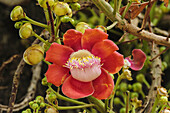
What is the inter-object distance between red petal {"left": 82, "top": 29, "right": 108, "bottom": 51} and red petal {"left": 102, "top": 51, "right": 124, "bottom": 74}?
0.04 metres

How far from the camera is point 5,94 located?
827 millimetres

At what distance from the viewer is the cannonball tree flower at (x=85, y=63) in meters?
0.44

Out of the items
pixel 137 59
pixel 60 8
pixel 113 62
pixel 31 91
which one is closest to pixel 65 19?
pixel 60 8

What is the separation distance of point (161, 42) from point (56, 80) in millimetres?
267

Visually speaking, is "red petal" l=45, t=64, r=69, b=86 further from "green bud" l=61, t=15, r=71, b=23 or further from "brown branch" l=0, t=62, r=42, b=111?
"brown branch" l=0, t=62, r=42, b=111

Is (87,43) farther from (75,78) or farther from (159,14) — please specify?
(159,14)

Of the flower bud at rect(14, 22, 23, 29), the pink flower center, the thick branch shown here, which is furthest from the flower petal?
the flower bud at rect(14, 22, 23, 29)

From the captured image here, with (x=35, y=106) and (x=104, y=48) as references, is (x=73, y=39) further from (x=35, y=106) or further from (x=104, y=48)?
(x=35, y=106)

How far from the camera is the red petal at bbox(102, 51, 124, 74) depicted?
444 mm

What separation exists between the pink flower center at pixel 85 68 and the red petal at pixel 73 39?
0.10 feet

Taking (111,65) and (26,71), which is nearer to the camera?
(111,65)

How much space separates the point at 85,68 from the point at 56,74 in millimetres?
62

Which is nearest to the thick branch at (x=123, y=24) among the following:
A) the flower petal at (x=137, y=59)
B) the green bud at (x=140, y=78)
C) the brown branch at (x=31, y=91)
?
the flower petal at (x=137, y=59)

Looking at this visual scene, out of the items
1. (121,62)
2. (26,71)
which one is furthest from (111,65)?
(26,71)
